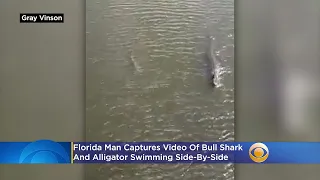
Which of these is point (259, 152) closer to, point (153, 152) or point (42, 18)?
point (153, 152)

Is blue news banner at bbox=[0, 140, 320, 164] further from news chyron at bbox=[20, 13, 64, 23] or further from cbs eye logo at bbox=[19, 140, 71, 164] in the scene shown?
news chyron at bbox=[20, 13, 64, 23]

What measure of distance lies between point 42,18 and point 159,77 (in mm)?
576

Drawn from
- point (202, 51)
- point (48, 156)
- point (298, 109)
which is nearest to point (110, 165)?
point (48, 156)

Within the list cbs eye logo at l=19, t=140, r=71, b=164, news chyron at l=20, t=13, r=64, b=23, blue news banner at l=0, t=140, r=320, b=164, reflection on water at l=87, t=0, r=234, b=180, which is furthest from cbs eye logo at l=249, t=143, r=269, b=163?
news chyron at l=20, t=13, r=64, b=23

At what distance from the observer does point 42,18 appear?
1.50 meters

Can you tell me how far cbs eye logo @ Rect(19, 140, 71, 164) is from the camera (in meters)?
1.49

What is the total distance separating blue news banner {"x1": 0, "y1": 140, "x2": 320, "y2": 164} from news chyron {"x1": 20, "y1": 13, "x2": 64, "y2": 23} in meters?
0.53

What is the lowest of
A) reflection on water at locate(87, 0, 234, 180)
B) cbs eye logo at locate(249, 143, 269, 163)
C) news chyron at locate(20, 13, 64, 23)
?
cbs eye logo at locate(249, 143, 269, 163)

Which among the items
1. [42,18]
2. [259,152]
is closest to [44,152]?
[42,18]

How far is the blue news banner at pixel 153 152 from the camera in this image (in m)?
→ 1.49

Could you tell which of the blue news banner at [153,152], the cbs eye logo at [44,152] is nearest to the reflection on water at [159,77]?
the blue news banner at [153,152]

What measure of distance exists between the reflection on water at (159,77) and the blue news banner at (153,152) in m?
0.03

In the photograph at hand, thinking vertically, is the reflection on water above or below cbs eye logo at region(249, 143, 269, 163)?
above

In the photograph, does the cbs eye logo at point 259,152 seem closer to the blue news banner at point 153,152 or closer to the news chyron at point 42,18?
the blue news banner at point 153,152
